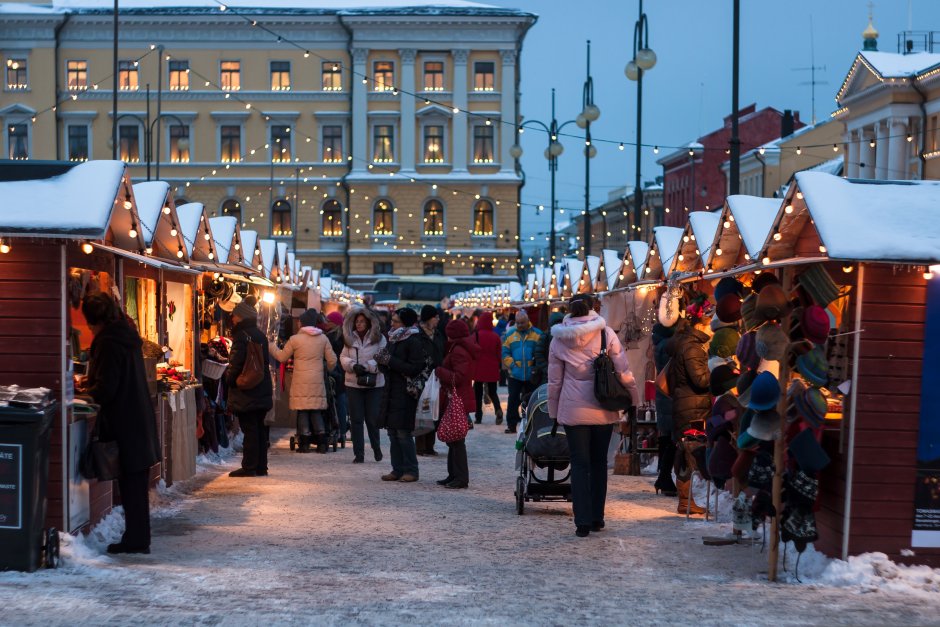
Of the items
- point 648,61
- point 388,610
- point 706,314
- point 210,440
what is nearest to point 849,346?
point 388,610

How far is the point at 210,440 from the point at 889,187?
349 inches

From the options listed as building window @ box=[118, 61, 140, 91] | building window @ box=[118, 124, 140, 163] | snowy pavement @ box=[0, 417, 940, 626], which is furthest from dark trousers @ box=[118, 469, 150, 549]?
building window @ box=[118, 124, 140, 163]

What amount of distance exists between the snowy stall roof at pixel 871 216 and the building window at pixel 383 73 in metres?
64.9

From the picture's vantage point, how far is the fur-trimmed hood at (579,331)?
415 inches

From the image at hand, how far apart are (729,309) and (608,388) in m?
1.81

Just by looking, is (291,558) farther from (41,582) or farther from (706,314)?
(706,314)

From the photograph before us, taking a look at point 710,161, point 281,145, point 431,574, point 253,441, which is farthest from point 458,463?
point 710,161

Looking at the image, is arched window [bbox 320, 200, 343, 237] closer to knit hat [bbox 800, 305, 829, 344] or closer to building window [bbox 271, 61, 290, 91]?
building window [bbox 271, 61, 290, 91]

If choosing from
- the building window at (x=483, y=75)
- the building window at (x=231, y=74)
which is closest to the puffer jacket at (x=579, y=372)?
the building window at (x=483, y=75)

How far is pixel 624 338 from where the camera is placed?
60.9ft

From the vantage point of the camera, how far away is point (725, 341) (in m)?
11.5

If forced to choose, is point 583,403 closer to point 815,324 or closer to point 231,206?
point 815,324

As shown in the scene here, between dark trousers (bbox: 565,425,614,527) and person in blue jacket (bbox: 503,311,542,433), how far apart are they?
941 centimetres

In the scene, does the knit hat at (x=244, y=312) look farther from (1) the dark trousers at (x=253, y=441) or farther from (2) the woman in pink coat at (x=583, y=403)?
(2) the woman in pink coat at (x=583, y=403)
